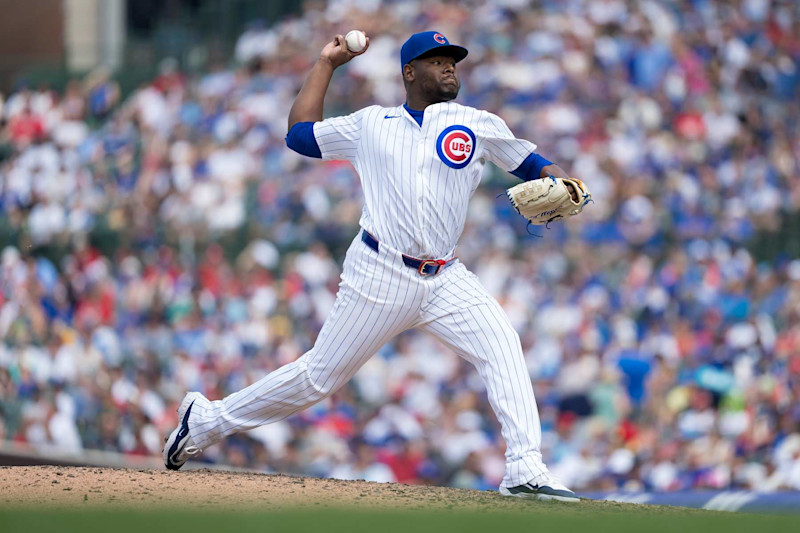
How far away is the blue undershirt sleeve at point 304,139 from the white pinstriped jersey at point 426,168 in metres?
0.20

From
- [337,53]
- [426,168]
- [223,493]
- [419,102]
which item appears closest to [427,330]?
[426,168]

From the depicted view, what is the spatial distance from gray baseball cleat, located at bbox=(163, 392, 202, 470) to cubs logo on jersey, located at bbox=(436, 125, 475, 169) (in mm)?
1368

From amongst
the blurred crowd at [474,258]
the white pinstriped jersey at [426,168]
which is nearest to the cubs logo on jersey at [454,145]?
the white pinstriped jersey at [426,168]

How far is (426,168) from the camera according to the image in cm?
412

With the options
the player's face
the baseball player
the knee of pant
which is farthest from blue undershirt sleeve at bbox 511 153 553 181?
the knee of pant

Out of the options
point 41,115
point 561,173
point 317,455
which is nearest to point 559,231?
point 317,455

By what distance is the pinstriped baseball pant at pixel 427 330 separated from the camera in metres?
4.13

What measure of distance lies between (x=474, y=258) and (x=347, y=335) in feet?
15.3

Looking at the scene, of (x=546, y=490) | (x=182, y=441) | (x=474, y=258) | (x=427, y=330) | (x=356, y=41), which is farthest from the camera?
(x=474, y=258)

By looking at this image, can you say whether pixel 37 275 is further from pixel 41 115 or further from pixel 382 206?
pixel 382 206

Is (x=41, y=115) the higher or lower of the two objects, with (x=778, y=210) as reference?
higher

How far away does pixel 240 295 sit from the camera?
9391 millimetres

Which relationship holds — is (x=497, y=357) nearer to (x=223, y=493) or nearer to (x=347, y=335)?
(x=347, y=335)

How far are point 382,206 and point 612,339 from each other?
4.46 meters
